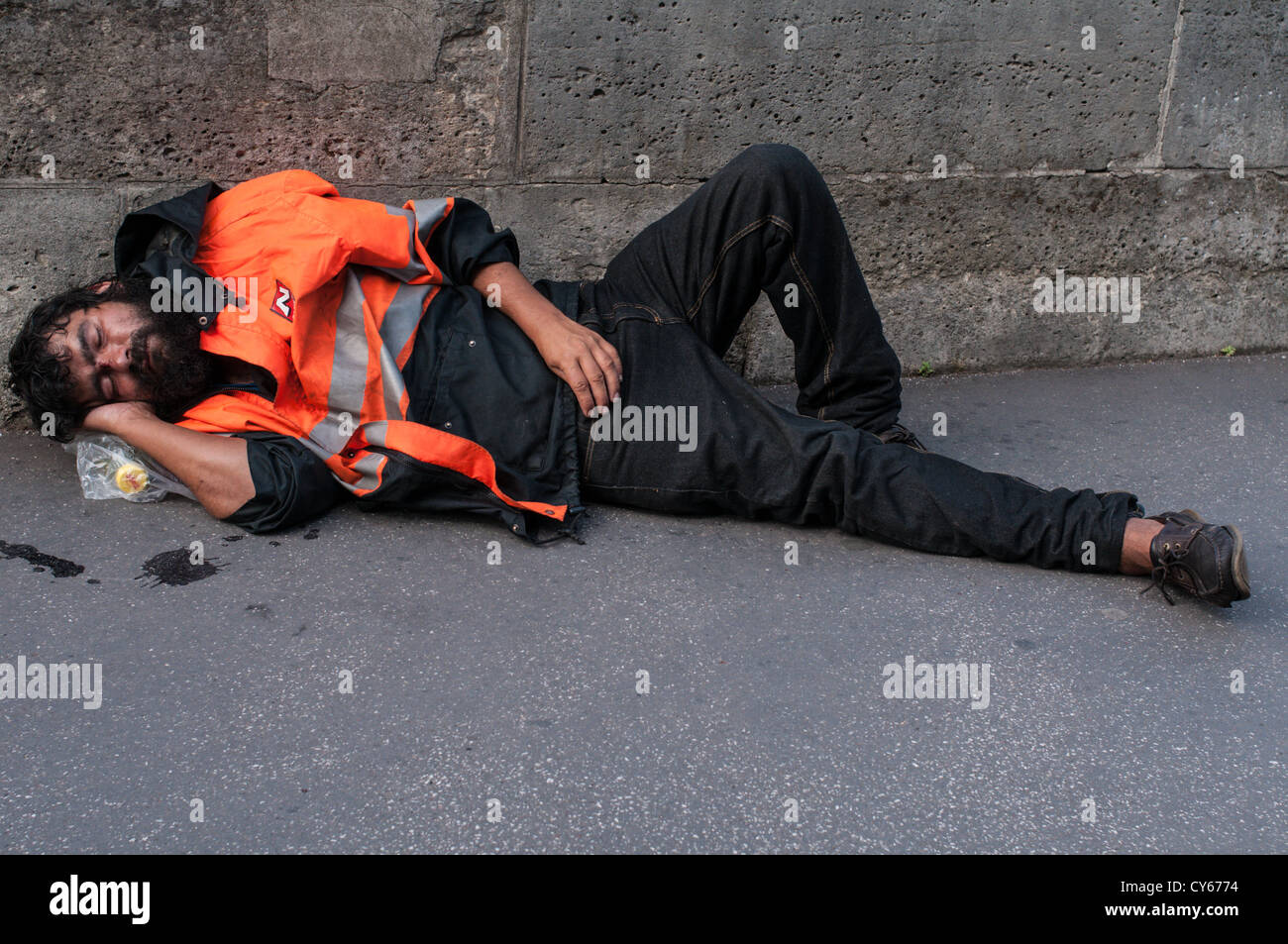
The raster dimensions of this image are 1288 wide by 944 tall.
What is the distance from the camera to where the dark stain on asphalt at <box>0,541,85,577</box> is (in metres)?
2.47

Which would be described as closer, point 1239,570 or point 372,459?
point 1239,570

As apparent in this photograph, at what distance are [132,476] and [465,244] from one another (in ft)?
3.31

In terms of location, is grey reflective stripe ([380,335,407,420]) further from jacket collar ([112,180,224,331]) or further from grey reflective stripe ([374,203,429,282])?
jacket collar ([112,180,224,331])

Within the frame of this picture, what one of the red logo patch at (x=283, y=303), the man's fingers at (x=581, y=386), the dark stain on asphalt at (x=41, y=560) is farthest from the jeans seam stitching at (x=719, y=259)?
the dark stain on asphalt at (x=41, y=560)

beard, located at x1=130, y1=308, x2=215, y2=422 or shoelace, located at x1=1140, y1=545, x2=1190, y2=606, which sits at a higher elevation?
beard, located at x1=130, y1=308, x2=215, y2=422

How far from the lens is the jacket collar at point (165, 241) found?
2.68 meters

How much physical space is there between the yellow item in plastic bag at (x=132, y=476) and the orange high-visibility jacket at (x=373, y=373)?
0.18 metres

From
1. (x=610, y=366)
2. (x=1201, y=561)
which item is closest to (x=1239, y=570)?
(x=1201, y=561)

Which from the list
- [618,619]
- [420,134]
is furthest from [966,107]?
[618,619]

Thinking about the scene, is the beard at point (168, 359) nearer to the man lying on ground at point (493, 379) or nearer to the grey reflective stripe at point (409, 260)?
the man lying on ground at point (493, 379)

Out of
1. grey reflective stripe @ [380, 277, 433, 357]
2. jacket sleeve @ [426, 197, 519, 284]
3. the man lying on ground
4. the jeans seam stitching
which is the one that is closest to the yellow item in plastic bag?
the man lying on ground

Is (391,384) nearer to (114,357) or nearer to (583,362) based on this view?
(583,362)

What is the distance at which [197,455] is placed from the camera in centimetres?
258

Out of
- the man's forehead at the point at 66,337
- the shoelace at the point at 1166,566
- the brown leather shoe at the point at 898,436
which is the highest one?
the man's forehead at the point at 66,337
